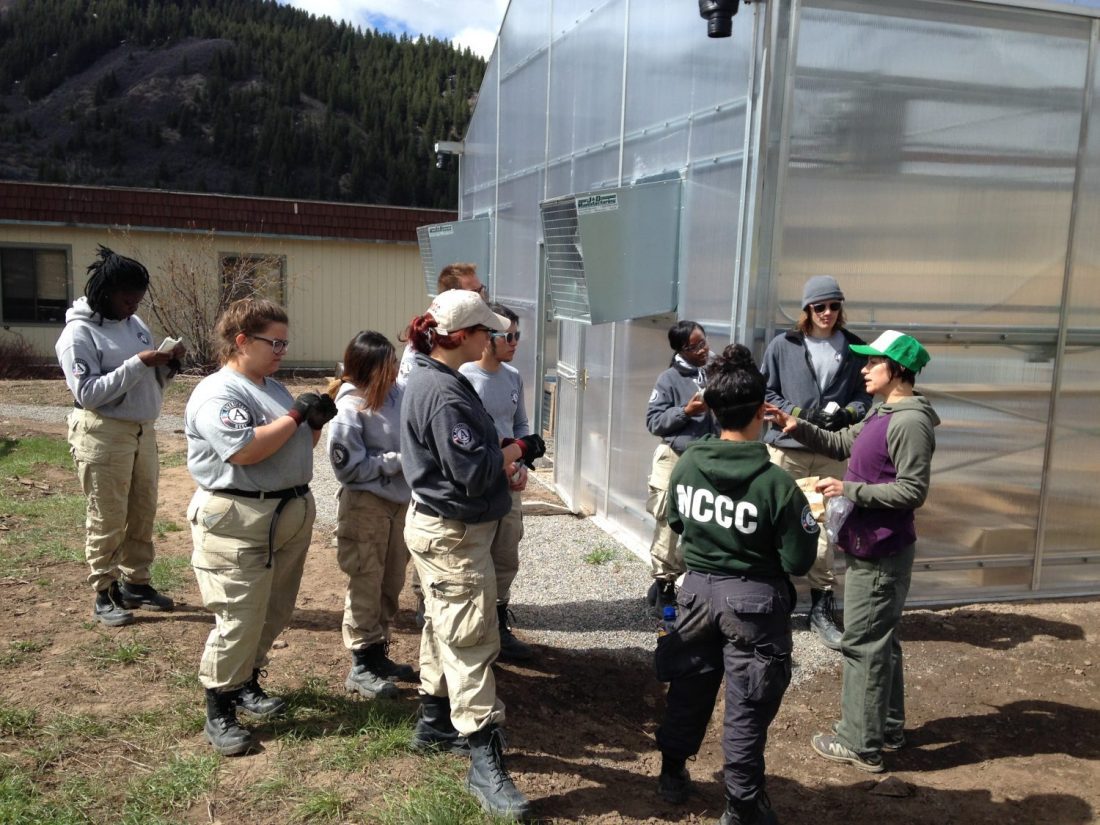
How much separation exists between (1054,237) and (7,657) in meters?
6.34

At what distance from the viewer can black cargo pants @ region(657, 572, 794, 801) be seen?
3.09m

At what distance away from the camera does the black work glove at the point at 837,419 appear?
15.5 feet

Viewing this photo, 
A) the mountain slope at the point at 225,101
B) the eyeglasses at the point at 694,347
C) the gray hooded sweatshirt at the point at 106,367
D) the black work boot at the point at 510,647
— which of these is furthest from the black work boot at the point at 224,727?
the mountain slope at the point at 225,101

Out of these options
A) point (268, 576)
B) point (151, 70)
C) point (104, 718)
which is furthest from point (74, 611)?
point (151, 70)

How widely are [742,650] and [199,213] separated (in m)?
15.5

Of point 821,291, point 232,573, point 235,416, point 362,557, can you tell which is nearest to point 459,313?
point 235,416

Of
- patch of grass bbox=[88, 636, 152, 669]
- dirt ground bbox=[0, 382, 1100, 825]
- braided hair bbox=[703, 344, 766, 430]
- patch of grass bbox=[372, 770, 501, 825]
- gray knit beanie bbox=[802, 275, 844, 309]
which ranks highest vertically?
gray knit beanie bbox=[802, 275, 844, 309]

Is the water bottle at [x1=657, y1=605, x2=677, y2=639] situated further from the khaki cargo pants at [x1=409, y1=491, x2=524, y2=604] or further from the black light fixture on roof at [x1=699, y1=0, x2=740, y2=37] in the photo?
the black light fixture on roof at [x1=699, y1=0, x2=740, y2=37]

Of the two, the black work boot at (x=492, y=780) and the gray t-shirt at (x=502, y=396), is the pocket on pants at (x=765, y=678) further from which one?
the gray t-shirt at (x=502, y=396)

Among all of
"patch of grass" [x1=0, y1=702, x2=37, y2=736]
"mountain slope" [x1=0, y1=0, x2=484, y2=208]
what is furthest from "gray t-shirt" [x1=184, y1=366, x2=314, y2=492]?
"mountain slope" [x1=0, y1=0, x2=484, y2=208]

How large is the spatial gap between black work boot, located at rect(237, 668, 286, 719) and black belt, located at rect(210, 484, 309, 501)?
803 millimetres

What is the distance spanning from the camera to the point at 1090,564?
20.0 feet

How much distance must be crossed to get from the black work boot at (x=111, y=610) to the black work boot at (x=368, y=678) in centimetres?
143

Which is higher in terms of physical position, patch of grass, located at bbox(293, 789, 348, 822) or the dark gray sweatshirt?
the dark gray sweatshirt
